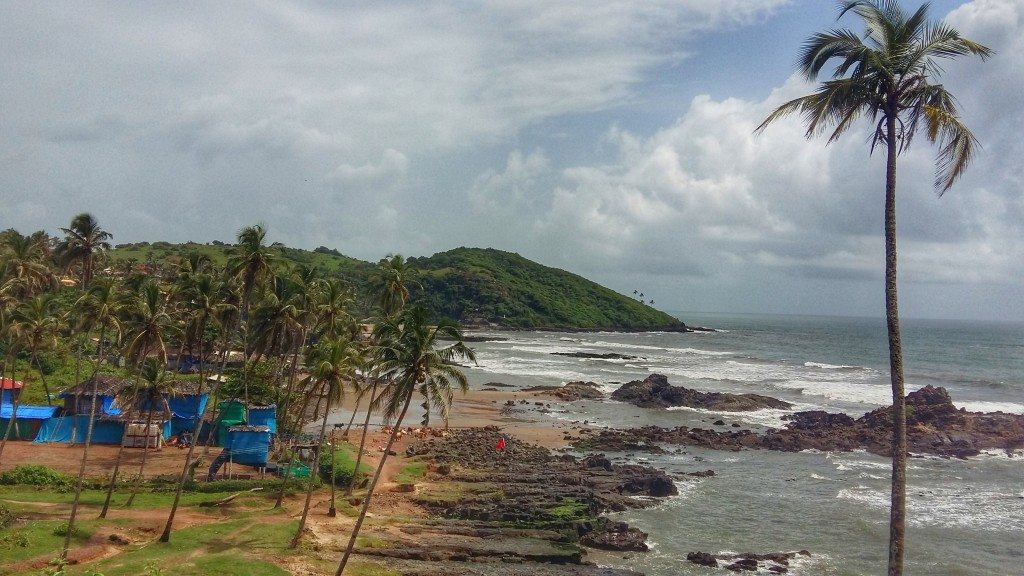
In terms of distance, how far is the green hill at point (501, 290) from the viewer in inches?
5768

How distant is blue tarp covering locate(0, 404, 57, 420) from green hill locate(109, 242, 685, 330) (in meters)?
90.5

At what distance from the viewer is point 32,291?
42.7 meters

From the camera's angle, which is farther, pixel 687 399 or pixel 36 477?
pixel 687 399

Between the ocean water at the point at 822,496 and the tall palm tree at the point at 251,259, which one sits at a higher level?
the tall palm tree at the point at 251,259

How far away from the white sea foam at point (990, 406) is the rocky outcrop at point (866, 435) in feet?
28.6

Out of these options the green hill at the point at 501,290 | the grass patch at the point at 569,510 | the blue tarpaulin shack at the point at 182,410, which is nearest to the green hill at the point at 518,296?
the green hill at the point at 501,290

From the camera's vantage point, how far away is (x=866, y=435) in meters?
47.4

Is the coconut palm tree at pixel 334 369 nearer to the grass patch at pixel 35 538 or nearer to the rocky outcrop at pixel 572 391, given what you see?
the grass patch at pixel 35 538

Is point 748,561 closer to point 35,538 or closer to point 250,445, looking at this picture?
point 250,445

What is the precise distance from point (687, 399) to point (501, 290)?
4003 inches

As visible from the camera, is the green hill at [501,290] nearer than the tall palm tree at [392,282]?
No

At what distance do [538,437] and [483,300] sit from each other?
110 metres

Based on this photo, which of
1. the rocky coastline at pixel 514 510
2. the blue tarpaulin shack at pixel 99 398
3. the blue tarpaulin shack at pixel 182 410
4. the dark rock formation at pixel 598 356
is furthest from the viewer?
the dark rock formation at pixel 598 356

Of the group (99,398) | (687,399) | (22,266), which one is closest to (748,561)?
(99,398)
